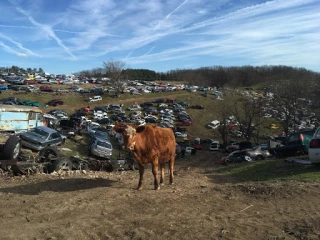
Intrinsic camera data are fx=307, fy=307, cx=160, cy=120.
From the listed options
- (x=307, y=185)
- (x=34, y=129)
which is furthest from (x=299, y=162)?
(x=34, y=129)

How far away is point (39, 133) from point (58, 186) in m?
15.3

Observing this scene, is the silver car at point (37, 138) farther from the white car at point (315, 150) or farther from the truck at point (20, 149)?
the white car at point (315, 150)

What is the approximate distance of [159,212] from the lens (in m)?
6.85

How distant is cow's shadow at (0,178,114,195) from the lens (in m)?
9.40

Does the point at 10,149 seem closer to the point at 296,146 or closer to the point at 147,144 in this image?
the point at 147,144

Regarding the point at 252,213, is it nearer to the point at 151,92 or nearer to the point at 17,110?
the point at 17,110

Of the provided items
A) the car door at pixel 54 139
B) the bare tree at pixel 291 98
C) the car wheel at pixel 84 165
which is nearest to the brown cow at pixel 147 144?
the car wheel at pixel 84 165

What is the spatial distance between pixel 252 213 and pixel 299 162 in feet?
29.3

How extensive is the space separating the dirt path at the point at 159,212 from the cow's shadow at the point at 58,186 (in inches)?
1.2

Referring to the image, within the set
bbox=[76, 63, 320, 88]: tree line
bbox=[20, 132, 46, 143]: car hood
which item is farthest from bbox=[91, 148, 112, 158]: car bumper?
bbox=[76, 63, 320, 88]: tree line

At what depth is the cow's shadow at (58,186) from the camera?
940cm

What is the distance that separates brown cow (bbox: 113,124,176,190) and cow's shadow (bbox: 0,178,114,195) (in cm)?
162

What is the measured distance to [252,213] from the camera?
264 inches

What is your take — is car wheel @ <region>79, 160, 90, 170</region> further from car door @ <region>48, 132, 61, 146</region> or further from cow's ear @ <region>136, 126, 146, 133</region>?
car door @ <region>48, 132, 61, 146</region>
